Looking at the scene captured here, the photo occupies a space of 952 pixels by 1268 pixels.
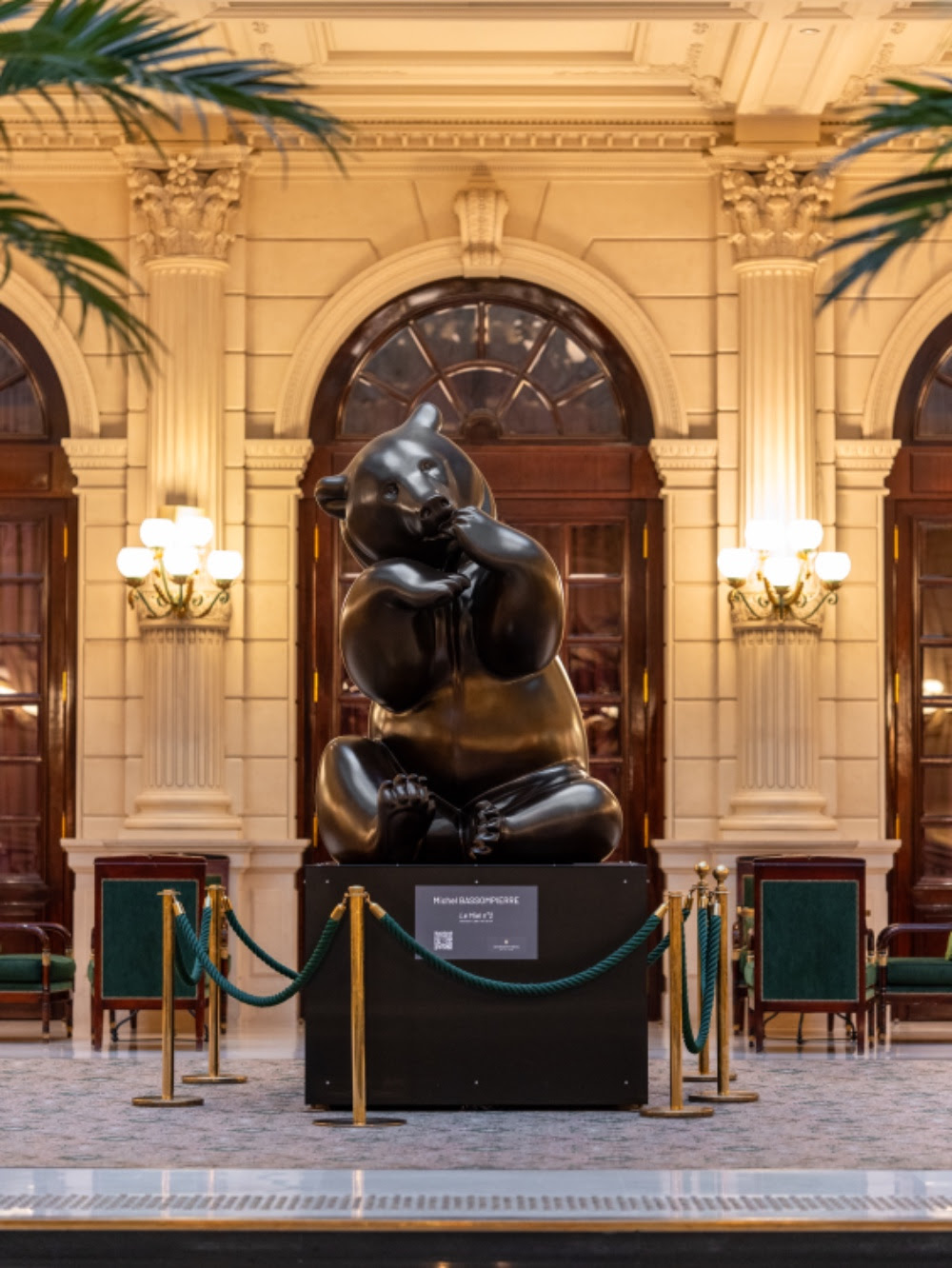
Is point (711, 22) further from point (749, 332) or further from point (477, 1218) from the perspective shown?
point (477, 1218)

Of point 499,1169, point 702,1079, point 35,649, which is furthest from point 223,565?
point 499,1169

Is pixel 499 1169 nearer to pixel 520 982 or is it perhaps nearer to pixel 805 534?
pixel 520 982

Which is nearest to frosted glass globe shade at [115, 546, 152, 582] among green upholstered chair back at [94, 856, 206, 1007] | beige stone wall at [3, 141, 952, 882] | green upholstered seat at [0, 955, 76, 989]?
beige stone wall at [3, 141, 952, 882]

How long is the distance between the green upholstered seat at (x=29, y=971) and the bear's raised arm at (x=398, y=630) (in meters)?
5.35

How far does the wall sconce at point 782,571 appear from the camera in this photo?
507 inches

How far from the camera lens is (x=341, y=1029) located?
7441 millimetres

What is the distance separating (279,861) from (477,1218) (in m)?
7.85

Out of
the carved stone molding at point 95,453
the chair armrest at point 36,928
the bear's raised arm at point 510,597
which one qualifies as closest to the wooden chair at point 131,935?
the chair armrest at point 36,928

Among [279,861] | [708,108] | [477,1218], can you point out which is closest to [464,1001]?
[477,1218]

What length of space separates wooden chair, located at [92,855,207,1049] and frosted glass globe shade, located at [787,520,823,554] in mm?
4172

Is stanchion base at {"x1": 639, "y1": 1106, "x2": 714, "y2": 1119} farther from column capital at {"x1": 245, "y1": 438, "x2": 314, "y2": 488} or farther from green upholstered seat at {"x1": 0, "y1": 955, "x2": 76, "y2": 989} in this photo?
column capital at {"x1": 245, "y1": 438, "x2": 314, "y2": 488}

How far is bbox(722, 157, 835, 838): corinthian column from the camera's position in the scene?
42.8 ft

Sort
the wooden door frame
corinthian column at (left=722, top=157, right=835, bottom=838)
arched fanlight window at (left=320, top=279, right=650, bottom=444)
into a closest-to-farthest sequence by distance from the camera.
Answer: corinthian column at (left=722, top=157, right=835, bottom=838) → the wooden door frame → arched fanlight window at (left=320, top=279, right=650, bottom=444)

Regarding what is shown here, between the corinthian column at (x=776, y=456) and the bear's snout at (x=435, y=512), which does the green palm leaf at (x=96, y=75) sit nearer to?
the bear's snout at (x=435, y=512)
